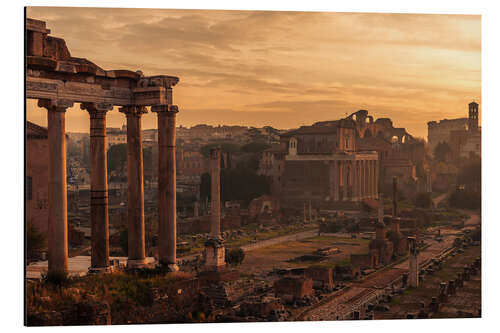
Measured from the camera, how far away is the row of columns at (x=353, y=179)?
34.2m

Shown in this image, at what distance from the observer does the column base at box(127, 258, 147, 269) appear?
10258mm

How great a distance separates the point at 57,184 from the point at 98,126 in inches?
44.6

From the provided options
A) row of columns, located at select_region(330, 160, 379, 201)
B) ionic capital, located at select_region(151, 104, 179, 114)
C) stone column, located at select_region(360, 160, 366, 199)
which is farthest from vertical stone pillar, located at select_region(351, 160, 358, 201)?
ionic capital, located at select_region(151, 104, 179, 114)

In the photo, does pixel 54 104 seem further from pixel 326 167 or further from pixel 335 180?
pixel 326 167

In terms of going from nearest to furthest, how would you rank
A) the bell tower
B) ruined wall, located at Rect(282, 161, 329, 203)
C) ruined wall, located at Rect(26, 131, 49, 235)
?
the bell tower, ruined wall, located at Rect(26, 131, 49, 235), ruined wall, located at Rect(282, 161, 329, 203)

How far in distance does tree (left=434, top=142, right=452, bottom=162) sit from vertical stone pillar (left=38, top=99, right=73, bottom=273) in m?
18.1

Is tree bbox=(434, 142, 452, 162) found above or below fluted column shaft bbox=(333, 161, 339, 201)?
above

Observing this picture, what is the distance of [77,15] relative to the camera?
1387 cm

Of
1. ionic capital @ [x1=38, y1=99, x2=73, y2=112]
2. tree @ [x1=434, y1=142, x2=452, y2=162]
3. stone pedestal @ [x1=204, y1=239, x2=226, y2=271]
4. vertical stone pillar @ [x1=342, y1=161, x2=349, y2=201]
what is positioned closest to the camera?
ionic capital @ [x1=38, y1=99, x2=73, y2=112]

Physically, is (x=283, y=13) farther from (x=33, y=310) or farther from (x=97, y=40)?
(x=33, y=310)

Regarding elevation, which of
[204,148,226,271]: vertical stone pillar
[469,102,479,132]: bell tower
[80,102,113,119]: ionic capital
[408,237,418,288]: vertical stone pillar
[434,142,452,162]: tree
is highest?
[469,102,479,132]: bell tower

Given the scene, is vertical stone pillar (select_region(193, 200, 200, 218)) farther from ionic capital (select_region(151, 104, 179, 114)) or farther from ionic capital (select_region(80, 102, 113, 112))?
ionic capital (select_region(80, 102, 113, 112))

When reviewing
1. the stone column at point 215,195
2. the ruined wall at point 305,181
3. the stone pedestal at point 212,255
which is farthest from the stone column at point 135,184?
the ruined wall at point 305,181

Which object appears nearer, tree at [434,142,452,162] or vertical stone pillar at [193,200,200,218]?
tree at [434,142,452,162]
